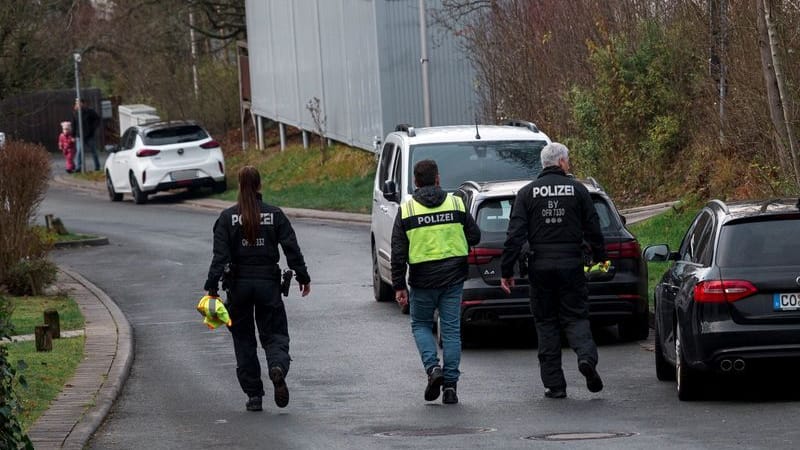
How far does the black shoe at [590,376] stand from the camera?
1165 centimetres

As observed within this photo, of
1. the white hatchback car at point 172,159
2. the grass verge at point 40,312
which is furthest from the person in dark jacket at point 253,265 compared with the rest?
the white hatchback car at point 172,159

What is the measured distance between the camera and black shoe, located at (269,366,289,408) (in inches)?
461

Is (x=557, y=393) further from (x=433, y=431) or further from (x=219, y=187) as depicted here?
(x=219, y=187)

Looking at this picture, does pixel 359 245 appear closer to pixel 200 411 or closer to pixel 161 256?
pixel 161 256

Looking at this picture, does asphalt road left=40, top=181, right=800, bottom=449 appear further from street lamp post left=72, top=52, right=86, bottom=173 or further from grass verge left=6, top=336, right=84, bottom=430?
street lamp post left=72, top=52, right=86, bottom=173

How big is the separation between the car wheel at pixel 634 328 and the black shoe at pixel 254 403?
415cm

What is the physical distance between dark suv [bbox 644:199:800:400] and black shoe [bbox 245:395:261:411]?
9.59ft

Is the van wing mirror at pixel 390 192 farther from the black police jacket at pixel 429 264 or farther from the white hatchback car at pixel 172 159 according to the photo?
the white hatchback car at pixel 172 159

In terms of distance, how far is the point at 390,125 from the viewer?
1371 inches

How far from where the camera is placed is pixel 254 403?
11.9 m

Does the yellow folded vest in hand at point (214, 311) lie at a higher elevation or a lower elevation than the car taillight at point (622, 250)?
higher

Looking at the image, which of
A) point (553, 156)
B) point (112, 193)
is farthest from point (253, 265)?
point (112, 193)

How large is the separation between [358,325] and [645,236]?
216 inches

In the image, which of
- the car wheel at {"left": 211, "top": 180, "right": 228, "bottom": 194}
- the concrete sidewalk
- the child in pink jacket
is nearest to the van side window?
the concrete sidewalk
